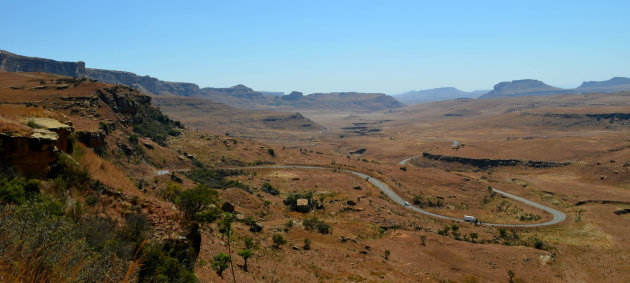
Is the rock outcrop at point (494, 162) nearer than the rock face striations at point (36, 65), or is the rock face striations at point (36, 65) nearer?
the rock outcrop at point (494, 162)

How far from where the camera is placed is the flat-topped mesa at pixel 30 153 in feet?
37.3

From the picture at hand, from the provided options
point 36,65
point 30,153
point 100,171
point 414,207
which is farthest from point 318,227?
point 36,65

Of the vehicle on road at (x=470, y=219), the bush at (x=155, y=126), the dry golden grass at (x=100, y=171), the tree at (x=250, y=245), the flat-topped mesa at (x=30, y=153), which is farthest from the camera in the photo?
the bush at (x=155, y=126)

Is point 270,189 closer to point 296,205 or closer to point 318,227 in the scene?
point 296,205

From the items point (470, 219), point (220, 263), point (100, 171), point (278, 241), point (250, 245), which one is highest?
point (100, 171)

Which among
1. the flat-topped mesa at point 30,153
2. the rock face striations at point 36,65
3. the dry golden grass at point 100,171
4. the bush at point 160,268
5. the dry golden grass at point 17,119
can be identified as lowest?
the bush at point 160,268

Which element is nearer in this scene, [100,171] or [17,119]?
[17,119]

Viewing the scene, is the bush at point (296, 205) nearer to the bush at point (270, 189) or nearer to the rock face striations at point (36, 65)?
the bush at point (270, 189)

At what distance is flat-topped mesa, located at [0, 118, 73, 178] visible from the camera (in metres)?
11.4

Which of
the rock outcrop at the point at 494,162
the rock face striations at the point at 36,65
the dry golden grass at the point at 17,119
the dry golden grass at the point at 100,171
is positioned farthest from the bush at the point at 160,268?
the rock face striations at the point at 36,65

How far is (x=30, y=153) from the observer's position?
1196 cm

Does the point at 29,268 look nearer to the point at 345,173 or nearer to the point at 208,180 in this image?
the point at 208,180

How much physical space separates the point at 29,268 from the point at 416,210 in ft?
146

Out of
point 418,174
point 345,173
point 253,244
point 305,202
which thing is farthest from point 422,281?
point 418,174
